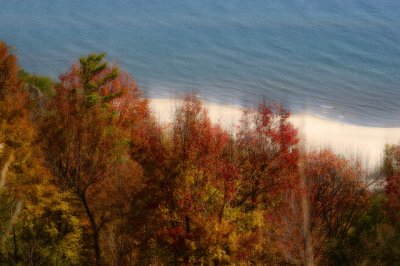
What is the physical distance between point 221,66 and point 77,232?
3581 inches

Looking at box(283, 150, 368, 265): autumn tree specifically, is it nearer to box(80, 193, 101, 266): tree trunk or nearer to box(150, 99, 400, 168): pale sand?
box(80, 193, 101, 266): tree trunk

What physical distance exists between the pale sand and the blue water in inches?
208

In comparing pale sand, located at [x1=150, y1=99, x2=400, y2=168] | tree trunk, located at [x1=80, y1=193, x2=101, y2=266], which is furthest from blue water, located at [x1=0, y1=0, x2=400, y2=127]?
tree trunk, located at [x1=80, y1=193, x2=101, y2=266]

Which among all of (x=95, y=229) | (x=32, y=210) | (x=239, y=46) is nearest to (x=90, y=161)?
(x=95, y=229)

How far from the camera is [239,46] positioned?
127750 millimetres

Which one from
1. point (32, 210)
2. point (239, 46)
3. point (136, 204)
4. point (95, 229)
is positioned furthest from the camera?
point (239, 46)

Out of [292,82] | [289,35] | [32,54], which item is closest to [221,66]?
[292,82]

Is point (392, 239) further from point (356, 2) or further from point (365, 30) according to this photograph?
point (356, 2)

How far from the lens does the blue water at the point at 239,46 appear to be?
98375mm

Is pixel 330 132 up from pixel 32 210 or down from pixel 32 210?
up

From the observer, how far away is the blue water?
323 ft

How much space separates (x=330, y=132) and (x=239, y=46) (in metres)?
57.8

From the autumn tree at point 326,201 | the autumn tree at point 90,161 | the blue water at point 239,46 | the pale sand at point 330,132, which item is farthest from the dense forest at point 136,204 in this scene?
the blue water at point 239,46

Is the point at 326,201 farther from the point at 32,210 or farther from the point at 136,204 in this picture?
the point at 32,210
